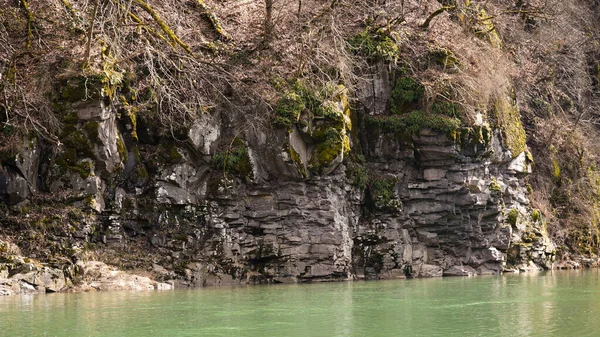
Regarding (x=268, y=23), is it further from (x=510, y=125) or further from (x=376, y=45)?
(x=510, y=125)

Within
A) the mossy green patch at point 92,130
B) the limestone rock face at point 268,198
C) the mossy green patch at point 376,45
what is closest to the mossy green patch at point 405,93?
the limestone rock face at point 268,198

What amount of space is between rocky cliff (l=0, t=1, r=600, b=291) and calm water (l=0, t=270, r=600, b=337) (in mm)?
3221

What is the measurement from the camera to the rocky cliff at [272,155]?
16281mm

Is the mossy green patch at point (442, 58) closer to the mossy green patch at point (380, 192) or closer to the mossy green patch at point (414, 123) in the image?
the mossy green patch at point (414, 123)

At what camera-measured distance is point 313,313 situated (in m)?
10.5

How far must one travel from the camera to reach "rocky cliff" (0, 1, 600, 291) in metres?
16.3

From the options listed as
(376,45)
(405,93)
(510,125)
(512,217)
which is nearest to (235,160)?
(376,45)

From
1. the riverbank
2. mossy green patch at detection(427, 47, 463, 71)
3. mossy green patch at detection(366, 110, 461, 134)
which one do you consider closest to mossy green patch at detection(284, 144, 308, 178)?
the riverbank

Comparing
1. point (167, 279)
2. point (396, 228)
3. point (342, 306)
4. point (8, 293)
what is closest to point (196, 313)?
point (342, 306)

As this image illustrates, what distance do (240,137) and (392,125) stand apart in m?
5.25

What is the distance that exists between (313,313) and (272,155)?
8789mm

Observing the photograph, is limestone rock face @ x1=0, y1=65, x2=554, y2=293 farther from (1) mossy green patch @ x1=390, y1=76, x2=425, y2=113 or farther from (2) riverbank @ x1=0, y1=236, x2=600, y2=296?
Answer: (1) mossy green patch @ x1=390, y1=76, x2=425, y2=113

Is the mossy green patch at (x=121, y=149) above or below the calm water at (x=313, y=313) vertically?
above

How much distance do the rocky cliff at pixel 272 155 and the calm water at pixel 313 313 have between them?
3.22 m
